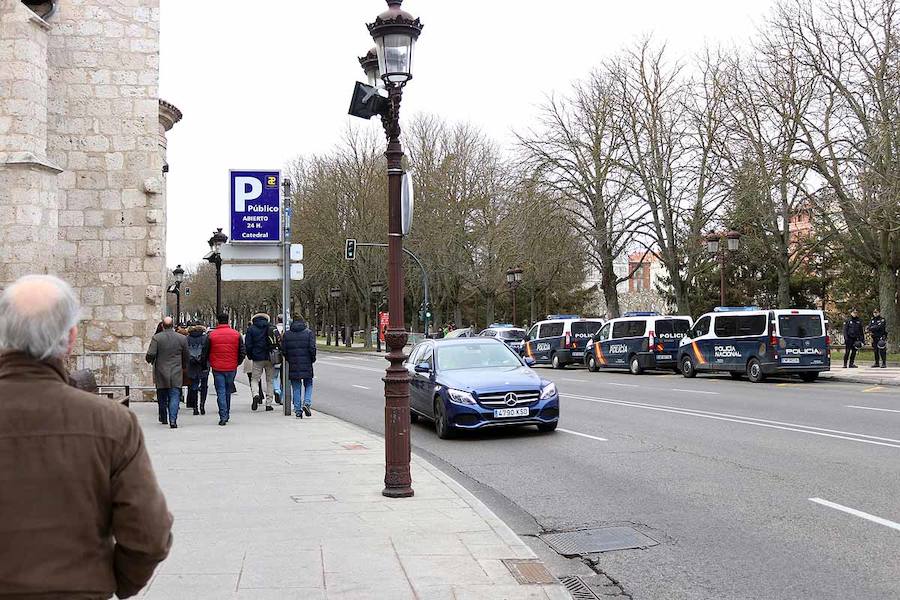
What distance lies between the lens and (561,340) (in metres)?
35.8

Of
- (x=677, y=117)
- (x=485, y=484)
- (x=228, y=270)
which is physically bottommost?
(x=485, y=484)

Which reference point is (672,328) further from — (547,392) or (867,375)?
(547,392)

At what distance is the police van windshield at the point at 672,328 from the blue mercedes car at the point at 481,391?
16438 mm

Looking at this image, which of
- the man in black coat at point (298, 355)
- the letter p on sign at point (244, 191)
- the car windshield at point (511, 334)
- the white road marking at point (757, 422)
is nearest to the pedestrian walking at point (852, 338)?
the white road marking at point (757, 422)

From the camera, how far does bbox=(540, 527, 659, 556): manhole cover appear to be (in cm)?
666

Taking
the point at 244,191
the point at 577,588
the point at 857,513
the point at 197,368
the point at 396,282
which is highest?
the point at 244,191

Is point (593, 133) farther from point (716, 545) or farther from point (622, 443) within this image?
point (716, 545)

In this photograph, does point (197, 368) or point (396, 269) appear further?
point (197, 368)

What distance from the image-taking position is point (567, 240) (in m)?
39.6

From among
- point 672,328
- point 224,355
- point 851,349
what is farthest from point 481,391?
point 851,349

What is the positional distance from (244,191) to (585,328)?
21298 mm

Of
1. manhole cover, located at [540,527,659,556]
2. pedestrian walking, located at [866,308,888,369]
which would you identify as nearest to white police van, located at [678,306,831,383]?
pedestrian walking, located at [866,308,888,369]

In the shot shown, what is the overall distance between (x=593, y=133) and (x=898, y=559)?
1439 inches

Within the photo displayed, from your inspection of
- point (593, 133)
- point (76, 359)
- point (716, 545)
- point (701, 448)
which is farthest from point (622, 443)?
point (593, 133)
